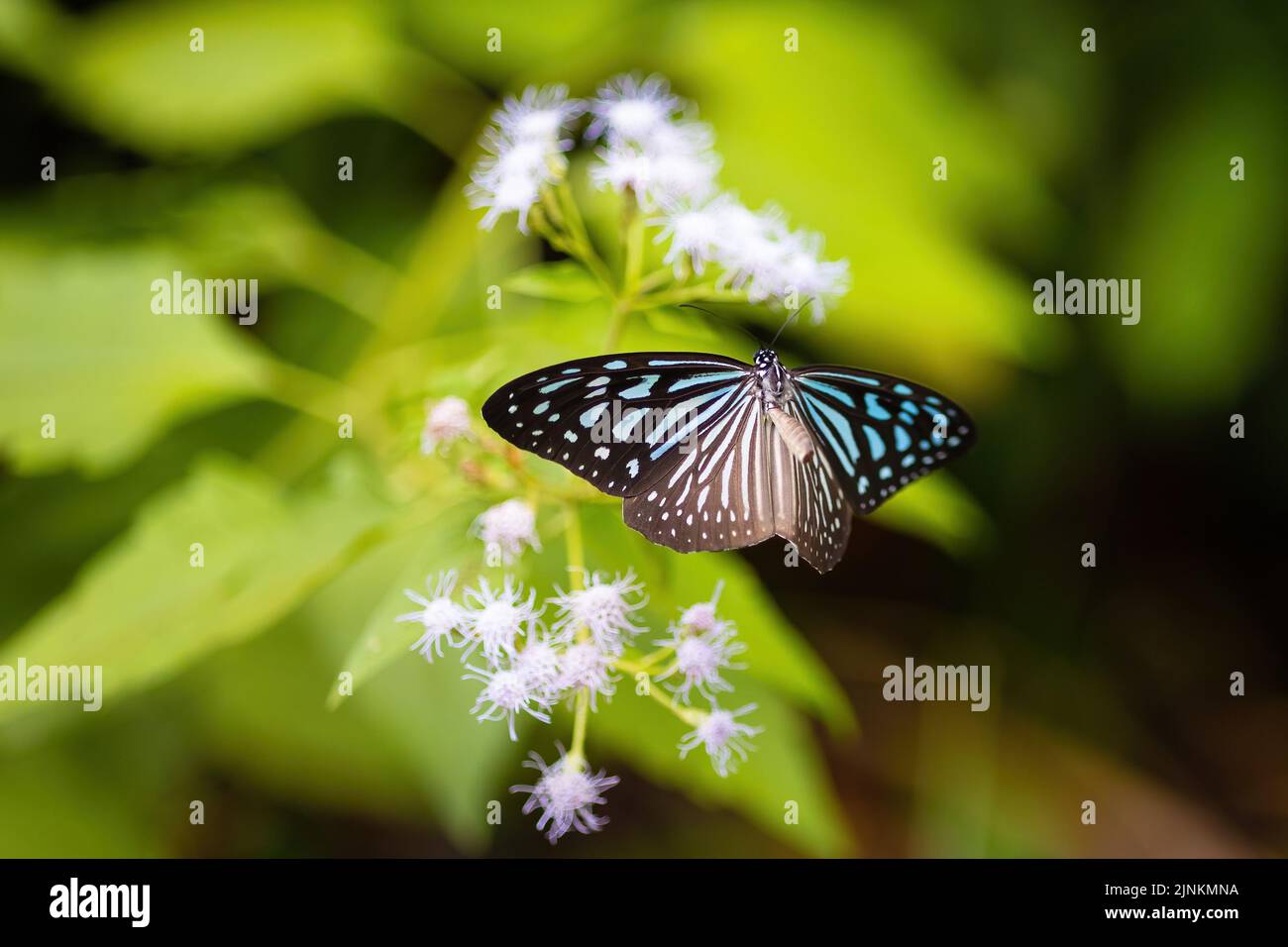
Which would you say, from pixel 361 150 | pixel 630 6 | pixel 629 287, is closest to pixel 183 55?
pixel 361 150

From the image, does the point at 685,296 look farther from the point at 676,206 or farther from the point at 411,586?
the point at 411,586

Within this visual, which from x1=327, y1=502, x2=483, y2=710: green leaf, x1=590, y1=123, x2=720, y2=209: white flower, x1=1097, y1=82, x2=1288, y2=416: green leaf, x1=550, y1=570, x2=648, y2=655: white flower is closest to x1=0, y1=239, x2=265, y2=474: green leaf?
x1=327, y1=502, x2=483, y2=710: green leaf

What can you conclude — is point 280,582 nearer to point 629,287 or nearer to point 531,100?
point 629,287

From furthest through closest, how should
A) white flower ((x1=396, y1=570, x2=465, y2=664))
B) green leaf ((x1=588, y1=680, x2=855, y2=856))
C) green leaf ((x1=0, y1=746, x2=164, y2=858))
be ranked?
green leaf ((x1=0, y1=746, x2=164, y2=858)) → green leaf ((x1=588, y1=680, x2=855, y2=856)) → white flower ((x1=396, y1=570, x2=465, y2=664))

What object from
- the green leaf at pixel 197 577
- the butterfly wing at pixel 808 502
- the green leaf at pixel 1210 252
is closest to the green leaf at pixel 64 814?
the green leaf at pixel 197 577

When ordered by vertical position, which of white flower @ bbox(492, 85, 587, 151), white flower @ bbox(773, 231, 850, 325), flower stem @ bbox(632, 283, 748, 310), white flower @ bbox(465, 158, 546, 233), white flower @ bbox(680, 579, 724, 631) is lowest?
white flower @ bbox(680, 579, 724, 631)

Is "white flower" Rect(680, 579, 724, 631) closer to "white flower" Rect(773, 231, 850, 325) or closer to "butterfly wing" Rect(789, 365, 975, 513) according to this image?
"butterfly wing" Rect(789, 365, 975, 513)

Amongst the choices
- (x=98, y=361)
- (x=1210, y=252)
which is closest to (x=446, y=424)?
(x=98, y=361)
